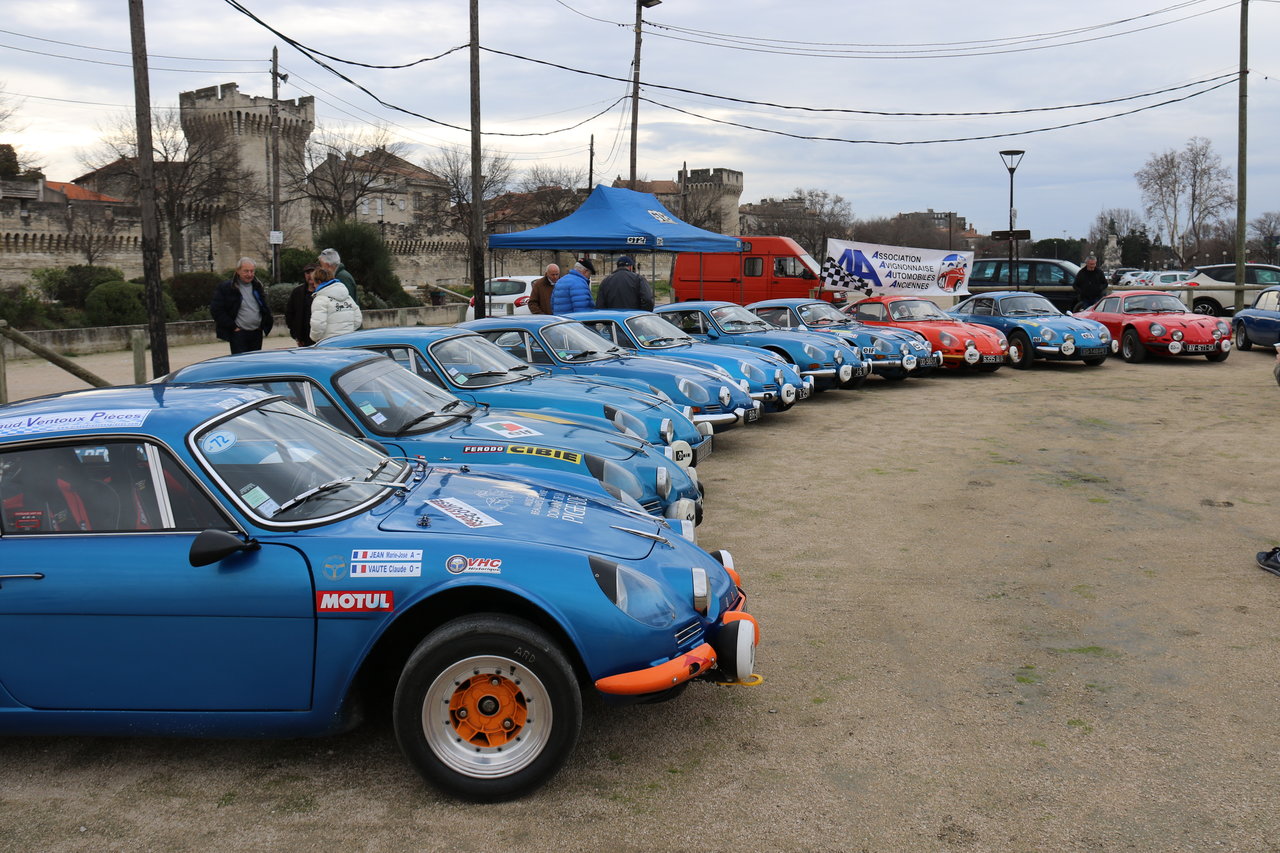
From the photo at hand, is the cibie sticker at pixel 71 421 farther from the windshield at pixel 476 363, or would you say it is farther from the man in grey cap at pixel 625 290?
the man in grey cap at pixel 625 290

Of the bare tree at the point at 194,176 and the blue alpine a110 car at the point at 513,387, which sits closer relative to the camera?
the blue alpine a110 car at the point at 513,387

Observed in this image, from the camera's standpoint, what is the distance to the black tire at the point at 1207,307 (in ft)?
86.5

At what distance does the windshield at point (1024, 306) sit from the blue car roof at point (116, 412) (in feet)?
54.1

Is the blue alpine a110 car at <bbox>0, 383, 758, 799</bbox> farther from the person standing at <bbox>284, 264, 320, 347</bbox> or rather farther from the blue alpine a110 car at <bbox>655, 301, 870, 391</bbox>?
the blue alpine a110 car at <bbox>655, 301, 870, 391</bbox>

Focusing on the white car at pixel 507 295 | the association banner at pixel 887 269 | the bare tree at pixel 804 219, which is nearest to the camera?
the association banner at pixel 887 269

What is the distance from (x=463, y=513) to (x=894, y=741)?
6.04 feet

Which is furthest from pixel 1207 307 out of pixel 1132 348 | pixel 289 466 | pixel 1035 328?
pixel 289 466

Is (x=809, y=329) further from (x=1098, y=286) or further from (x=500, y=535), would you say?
(x=500, y=535)

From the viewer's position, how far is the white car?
24.6 meters

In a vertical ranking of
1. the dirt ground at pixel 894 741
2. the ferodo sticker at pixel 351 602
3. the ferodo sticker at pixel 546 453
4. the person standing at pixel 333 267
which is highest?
the person standing at pixel 333 267

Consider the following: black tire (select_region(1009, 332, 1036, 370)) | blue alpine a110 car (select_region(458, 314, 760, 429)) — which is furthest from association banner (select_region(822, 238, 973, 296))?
blue alpine a110 car (select_region(458, 314, 760, 429))

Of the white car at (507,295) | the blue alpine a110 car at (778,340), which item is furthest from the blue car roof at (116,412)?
the white car at (507,295)

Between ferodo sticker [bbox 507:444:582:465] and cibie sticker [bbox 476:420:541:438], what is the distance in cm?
23

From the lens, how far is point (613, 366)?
9867mm
